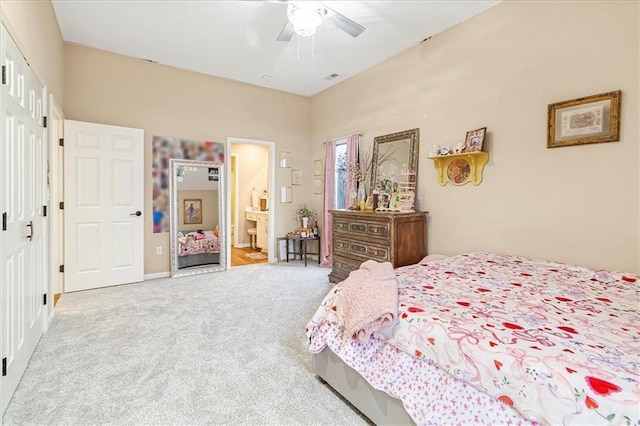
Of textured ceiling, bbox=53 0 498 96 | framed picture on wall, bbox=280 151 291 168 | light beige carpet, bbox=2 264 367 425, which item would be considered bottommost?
light beige carpet, bbox=2 264 367 425

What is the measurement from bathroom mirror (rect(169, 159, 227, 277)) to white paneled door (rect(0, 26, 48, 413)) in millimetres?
2027

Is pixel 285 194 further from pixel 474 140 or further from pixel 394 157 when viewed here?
pixel 474 140

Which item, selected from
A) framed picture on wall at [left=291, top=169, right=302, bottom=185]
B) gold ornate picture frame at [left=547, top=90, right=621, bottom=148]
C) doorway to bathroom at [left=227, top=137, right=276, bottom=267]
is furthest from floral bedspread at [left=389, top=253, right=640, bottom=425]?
doorway to bathroom at [left=227, top=137, right=276, bottom=267]

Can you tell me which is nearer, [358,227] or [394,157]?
[358,227]

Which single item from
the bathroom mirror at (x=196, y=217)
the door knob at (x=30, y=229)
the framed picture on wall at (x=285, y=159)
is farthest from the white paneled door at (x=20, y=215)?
the framed picture on wall at (x=285, y=159)

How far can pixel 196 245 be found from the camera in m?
4.91

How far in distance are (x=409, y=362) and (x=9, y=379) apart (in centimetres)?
224

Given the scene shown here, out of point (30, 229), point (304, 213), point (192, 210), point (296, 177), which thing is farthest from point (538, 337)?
point (296, 177)

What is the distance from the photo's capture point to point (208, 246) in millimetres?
5020

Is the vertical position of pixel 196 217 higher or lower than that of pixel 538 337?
higher

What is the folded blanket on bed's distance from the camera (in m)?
1.45

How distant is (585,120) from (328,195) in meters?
3.48

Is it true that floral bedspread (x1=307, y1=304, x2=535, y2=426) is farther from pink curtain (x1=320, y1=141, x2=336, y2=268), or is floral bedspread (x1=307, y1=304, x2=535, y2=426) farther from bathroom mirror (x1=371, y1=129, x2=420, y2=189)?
pink curtain (x1=320, y1=141, x2=336, y2=268)

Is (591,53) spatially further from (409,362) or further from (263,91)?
(263,91)
